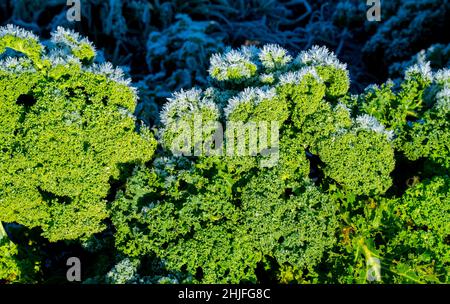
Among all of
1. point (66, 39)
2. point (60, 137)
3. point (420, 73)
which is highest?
point (66, 39)

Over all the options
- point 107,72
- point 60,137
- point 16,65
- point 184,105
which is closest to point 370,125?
point 184,105

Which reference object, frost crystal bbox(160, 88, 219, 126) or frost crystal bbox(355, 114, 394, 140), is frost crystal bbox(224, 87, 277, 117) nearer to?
frost crystal bbox(160, 88, 219, 126)

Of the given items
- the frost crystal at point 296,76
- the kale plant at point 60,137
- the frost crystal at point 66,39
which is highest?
the frost crystal at point 66,39

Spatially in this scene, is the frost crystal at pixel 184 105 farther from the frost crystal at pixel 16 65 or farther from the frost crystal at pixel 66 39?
the frost crystal at pixel 16 65

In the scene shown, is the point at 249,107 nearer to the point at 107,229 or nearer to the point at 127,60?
the point at 107,229

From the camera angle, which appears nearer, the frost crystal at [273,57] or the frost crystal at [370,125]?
the frost crystal at [370,125]

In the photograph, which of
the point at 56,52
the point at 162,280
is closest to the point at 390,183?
the point at 162,280

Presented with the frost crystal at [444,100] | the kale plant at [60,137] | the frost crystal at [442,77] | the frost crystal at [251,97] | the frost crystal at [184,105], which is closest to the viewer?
the kale plant at [60,137]

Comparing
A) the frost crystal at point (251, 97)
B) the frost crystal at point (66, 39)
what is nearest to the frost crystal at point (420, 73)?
the frost crystal at point (251, 97)

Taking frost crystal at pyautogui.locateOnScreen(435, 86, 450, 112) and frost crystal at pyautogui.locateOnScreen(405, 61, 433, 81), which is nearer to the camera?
frost crystal at pyautogui.locateOnScreen(435, 86, 450, 112)

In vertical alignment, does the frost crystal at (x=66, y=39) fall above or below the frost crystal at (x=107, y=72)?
above

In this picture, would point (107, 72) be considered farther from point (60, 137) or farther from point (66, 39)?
point (60, 137)

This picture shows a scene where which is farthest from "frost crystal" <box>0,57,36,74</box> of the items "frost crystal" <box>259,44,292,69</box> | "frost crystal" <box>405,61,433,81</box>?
"frost crystal" <box>405,61,433,81</box>
